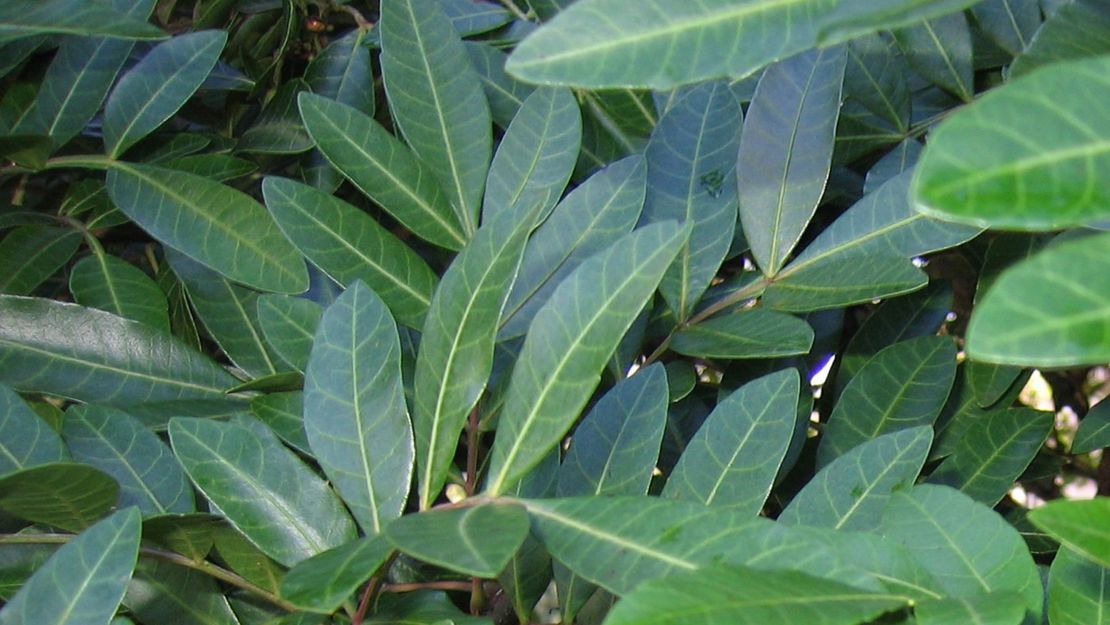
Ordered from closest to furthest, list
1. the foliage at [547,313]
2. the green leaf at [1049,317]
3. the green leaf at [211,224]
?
the green leaf at [1049,317]
the foliage at [547,313]
the green leaf at [211,224]

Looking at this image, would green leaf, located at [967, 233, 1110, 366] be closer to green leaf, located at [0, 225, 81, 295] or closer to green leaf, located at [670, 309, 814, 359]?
green leaf, located at [670, 309, 814, 359]

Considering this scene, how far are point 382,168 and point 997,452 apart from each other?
19.5 inches

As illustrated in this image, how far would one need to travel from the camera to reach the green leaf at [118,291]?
860 millimetres

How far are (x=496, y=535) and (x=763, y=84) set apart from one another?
0.43m

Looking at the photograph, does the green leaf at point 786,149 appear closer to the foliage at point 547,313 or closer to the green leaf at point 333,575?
the foliage at point 547,313

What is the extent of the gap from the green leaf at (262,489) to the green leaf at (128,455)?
0.07 meters

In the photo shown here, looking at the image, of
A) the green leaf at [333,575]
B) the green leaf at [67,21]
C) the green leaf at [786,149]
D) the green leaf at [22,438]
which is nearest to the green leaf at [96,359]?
the green leaf at [22,438]

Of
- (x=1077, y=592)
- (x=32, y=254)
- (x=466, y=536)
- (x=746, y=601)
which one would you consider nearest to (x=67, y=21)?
(x=32, y=254)

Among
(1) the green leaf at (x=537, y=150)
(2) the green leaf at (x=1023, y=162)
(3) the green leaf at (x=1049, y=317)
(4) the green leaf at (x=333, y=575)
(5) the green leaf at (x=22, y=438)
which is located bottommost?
(5) the green leaf at (x=22, y=438)

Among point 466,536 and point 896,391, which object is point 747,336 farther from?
point 466,536

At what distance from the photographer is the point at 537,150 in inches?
31.0

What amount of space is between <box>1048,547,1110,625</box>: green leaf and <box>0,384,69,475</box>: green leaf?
57 centimetres

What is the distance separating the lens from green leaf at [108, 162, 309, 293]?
79 cm

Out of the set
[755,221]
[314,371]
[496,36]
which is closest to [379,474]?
[314,371]
